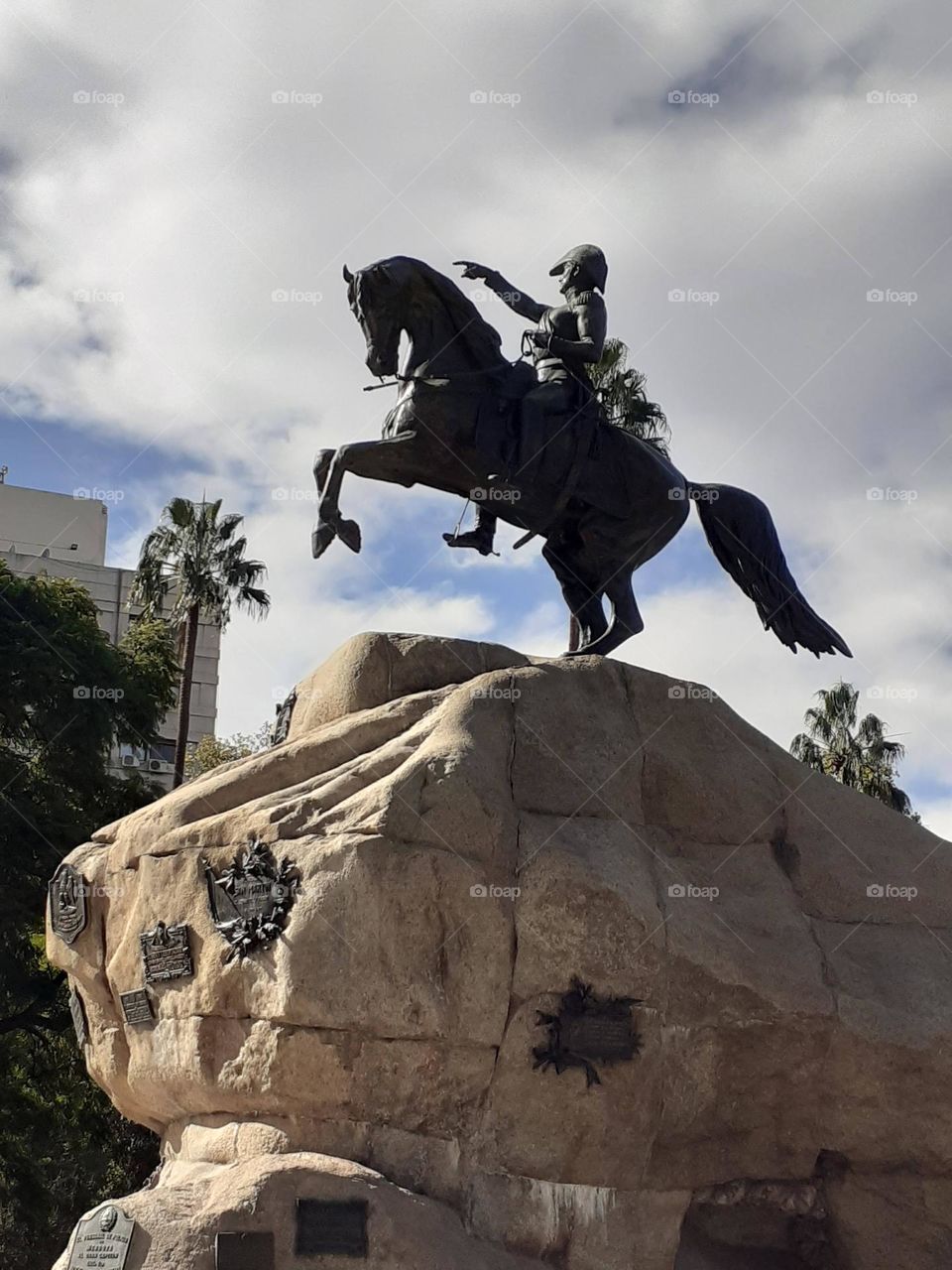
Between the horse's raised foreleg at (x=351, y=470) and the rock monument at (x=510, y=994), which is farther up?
the horse's raised foreleg at (x=351, y=470)

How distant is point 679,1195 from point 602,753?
2.84 metres

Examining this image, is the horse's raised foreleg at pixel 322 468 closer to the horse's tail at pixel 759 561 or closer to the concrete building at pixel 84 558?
the horse's tail at pixel 759 561

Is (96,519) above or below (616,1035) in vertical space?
above

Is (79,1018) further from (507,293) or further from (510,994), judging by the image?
(507,293)

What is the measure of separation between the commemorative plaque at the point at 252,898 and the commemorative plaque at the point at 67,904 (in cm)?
161

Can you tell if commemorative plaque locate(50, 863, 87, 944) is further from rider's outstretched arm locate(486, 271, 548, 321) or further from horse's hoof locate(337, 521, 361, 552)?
rider's outstretched arm locate(486, 271, 548, 321)

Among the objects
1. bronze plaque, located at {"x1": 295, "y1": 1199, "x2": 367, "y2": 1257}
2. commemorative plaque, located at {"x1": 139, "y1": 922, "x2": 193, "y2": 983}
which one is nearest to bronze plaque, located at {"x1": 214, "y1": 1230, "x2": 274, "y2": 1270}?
bronze plaque, located at {"x1": 295, "y1": 1199, "x2": 367, "y2": 1257}

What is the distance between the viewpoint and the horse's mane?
11.5 meters

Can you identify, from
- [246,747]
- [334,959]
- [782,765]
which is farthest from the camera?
[246,747]

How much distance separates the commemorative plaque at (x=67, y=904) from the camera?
1041 centimetres

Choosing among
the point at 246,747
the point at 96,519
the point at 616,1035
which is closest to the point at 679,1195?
the point at 616,1035

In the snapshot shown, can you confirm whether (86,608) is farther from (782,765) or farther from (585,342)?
(782,765)

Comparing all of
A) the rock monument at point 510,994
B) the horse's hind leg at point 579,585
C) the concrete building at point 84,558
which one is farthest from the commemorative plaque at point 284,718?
the concrete building at point 84,558

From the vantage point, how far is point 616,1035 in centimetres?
904
